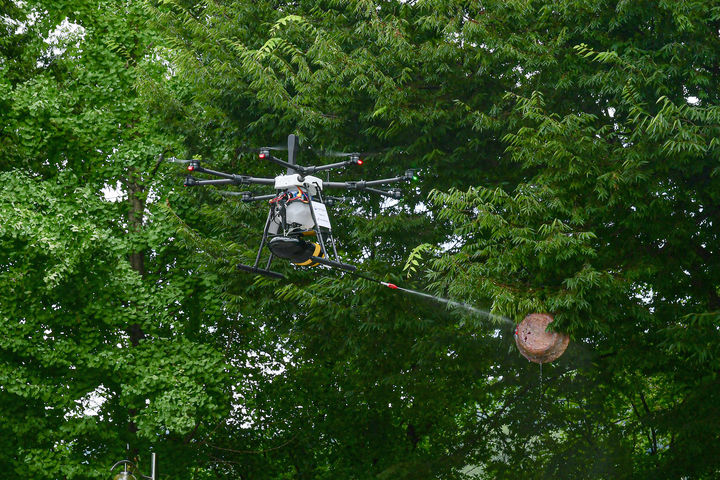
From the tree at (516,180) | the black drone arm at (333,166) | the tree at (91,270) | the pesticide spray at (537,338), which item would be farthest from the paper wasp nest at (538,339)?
the tree at (91,270)

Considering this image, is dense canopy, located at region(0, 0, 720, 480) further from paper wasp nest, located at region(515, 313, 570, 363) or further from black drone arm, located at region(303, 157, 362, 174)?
black drone arm, located at region(303, 157, 362, 174)

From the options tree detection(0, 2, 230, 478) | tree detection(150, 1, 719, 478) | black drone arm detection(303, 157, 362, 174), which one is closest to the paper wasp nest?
tree detection(150, 1, 719, 478)

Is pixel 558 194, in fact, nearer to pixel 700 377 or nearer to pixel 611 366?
pixel 611 366

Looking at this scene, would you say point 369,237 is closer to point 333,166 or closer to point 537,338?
point 537,338

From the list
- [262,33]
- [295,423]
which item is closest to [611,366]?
[262,33]

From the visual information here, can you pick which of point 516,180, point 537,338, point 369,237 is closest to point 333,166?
point 537,338

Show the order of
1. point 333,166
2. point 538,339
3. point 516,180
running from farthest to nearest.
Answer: point 516,180, point 538,339, point 333,166
